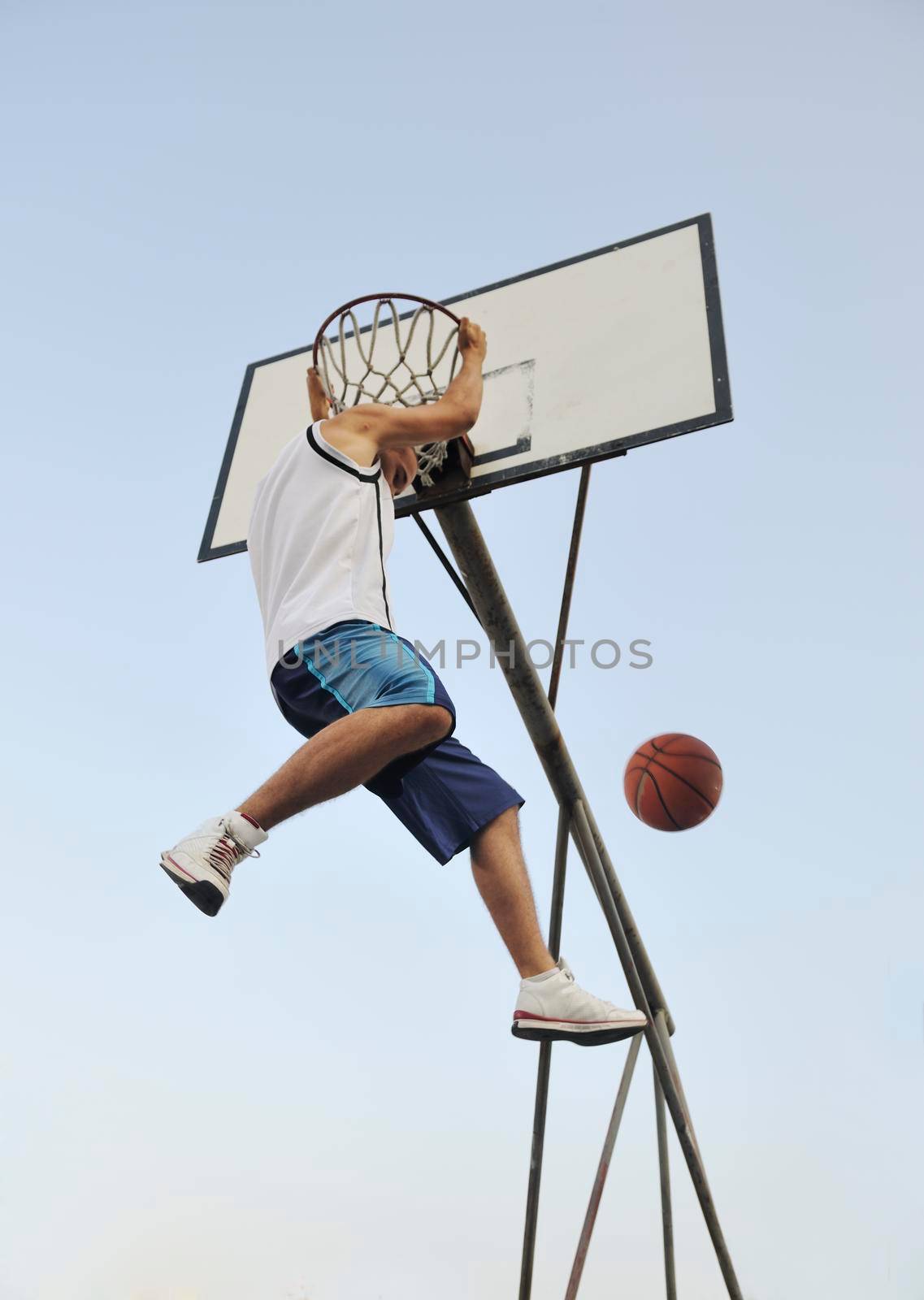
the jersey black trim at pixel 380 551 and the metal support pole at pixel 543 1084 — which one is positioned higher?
the jersey black trim at pixel 380 551

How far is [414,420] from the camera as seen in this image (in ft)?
11.5

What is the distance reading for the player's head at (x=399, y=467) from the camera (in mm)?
3844

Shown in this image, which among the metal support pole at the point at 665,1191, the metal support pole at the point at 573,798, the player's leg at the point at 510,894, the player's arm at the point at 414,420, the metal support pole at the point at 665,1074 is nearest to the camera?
the player's leg at the point at 510,894

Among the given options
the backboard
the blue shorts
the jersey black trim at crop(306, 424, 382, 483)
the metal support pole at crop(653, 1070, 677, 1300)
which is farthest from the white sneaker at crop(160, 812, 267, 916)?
the metal support pole at crop(653, 1070, 677, 1300)

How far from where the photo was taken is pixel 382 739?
8.88 feet

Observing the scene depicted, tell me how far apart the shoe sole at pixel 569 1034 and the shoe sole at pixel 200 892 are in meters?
1.00

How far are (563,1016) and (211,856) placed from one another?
1.13m

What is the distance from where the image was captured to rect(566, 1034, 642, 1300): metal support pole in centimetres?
522

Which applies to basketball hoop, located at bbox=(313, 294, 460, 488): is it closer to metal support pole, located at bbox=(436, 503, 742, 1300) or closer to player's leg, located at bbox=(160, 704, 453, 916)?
metal support pole, located at bbox=(436, 503, 742, 1300)

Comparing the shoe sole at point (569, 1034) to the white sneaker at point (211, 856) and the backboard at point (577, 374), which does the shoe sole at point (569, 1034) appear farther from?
the backboard at point (577, 374)

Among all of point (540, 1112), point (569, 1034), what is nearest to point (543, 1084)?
point (540, 1112)

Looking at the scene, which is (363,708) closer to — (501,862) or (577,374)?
(501,862)

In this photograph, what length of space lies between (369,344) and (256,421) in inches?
29.7

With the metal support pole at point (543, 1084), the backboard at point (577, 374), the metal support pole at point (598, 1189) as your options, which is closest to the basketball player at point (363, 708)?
the backboard at point (577, 374)
